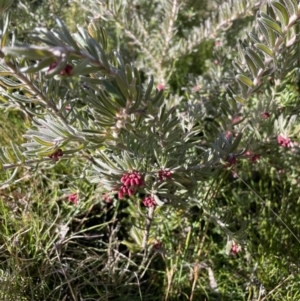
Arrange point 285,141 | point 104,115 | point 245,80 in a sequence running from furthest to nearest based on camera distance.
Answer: point 285,141 < point 245,80 < point 104,115

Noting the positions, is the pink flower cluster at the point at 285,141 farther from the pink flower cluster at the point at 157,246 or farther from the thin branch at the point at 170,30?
the thin branch at the point at 170,30

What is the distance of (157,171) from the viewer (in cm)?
131

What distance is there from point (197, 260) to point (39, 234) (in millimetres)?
635

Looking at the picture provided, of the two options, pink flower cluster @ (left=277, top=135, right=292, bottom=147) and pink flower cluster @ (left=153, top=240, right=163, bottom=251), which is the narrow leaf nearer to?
pink flower cluster @ (left=277, top=135, right=292, bottom=147)

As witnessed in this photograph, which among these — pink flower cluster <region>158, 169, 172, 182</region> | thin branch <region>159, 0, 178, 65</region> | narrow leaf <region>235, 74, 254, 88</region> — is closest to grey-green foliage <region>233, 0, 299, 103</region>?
narrow leaf <region>235, 74, 254, 88</region>

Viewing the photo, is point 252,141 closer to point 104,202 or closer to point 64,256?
point 104,202

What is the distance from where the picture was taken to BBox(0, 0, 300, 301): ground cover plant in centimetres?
116

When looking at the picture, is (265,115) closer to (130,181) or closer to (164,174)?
(164,174)

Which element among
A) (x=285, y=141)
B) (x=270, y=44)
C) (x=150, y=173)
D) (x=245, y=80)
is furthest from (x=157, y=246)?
(x=270, y=44)

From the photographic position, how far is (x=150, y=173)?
1.31 m

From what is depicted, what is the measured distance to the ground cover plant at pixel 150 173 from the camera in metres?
1.16

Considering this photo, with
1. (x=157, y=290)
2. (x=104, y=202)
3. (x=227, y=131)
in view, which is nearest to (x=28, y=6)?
(x=104, y=202)

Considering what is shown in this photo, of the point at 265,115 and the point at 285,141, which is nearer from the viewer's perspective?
the point at 285,141

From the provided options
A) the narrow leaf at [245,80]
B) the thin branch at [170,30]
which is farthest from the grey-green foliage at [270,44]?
the thin branch at [170,30]
